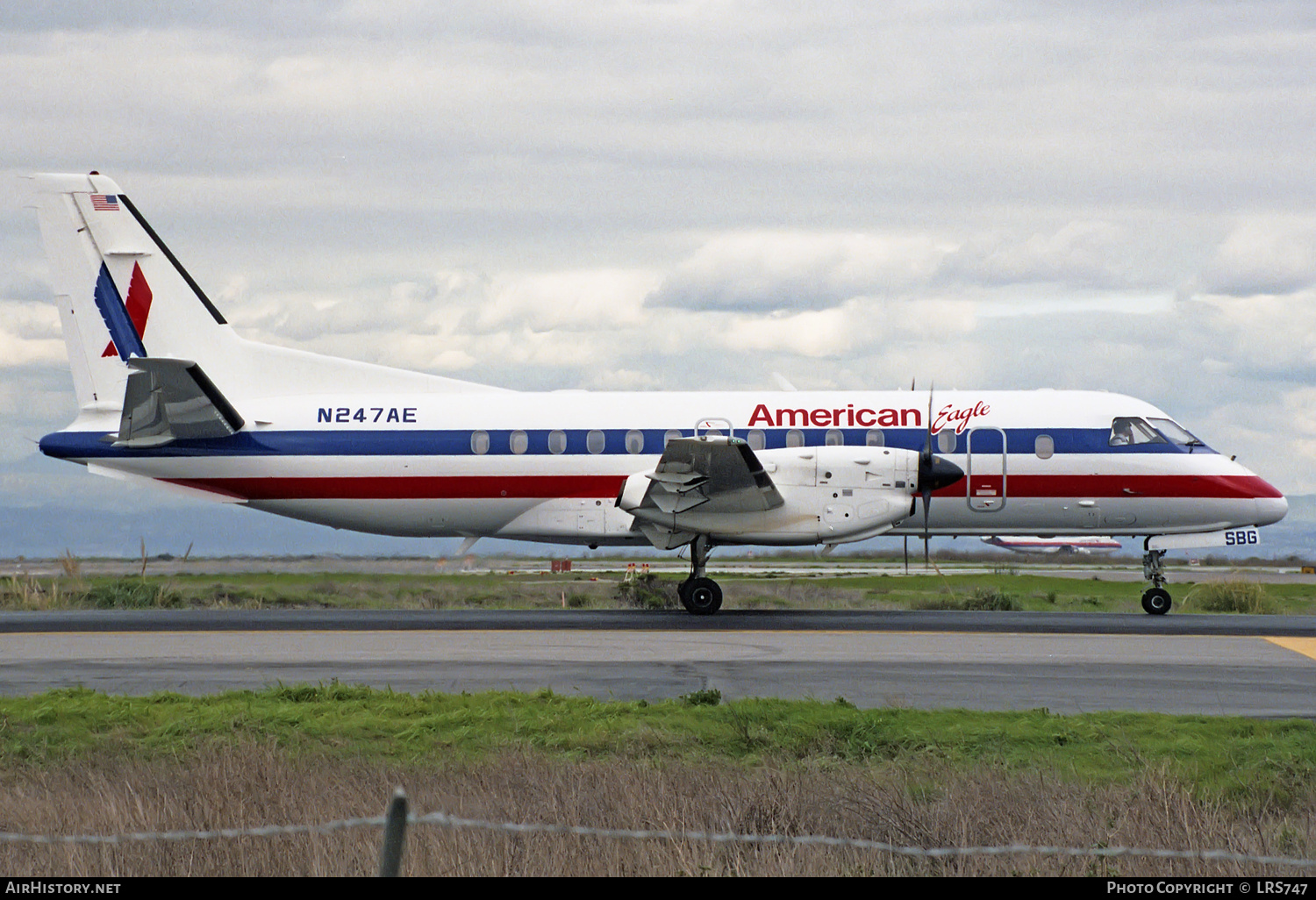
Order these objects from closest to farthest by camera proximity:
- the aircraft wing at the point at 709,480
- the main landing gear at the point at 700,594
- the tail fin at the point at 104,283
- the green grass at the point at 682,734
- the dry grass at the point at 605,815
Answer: the dry grass at the point at 605,815 < the green grass at the point at 682,734 < the aircraft wing at the point at 709,480 < the main landing gear at the point at 700,594 < the tail fin at the point at 104,283

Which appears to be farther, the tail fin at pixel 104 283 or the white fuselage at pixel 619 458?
the tail fin at pixel 104 283

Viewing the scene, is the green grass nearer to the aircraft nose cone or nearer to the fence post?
the fence post

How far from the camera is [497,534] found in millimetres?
26812

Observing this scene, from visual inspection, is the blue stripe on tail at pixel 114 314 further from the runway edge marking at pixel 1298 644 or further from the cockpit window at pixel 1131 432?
the runway edge marking at pixel 1298 644

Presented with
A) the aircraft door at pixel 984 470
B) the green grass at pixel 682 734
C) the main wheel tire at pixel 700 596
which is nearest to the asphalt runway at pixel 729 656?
the main wheel tire at pixel 700 596

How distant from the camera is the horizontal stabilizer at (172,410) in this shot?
80.3 ft

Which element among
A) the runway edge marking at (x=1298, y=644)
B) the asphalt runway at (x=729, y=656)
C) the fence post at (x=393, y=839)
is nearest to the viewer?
the fence post at (x=393, y=839)

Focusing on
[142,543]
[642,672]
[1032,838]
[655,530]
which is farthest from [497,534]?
[1032,838]

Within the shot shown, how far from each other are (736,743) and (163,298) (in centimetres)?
2010

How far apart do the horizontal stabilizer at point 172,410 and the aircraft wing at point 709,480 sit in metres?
8.71

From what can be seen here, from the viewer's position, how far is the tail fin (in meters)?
26.9

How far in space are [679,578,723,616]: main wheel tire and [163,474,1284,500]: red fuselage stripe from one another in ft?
8.30

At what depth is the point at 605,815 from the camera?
8734 mm

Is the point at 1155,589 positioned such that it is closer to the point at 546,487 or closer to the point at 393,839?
the point at 546,487
